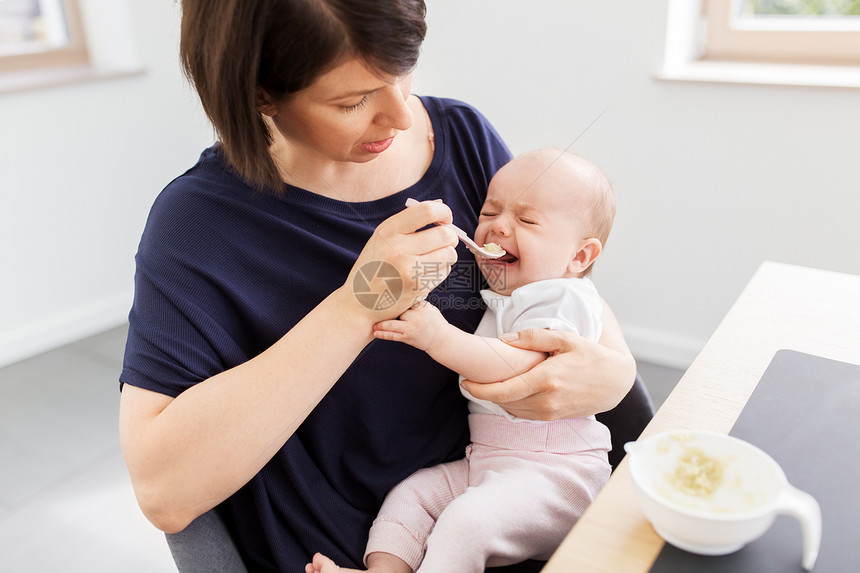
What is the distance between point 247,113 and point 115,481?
1.50m

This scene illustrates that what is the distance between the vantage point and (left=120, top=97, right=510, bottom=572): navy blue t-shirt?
0.79m

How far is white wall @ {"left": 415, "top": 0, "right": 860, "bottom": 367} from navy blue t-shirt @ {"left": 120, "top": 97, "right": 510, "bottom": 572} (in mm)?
1341

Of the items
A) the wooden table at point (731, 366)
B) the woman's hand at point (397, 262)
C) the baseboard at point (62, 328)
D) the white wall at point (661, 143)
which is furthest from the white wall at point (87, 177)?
the wooden table at point (731, 366)

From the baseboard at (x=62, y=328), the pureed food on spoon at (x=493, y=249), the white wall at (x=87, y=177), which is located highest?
the pureed food on spoon at (x=493, y=249)

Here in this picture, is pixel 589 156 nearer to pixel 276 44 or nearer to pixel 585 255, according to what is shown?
pixel 585 255

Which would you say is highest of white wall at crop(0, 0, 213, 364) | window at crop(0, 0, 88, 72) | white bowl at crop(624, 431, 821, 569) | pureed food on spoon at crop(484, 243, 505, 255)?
window at crop(0, 0, 88, 72)

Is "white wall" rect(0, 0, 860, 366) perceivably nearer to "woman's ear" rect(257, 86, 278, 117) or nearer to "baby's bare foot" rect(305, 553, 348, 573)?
"woman's ear" rect(257, 86, 278, 117)

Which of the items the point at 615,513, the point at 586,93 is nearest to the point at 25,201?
the point at 586,93

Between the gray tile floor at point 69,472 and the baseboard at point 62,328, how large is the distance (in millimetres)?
A: 43

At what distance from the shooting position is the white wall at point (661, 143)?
1.97 metres

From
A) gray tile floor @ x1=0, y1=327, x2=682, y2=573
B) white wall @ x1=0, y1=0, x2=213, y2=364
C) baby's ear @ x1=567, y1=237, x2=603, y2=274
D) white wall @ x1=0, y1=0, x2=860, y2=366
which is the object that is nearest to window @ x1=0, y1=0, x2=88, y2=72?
white wall @ x1=0, y1=0, x2=213, y2=364

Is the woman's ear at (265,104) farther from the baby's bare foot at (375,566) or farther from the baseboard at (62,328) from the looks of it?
the baseboard at (62,328)

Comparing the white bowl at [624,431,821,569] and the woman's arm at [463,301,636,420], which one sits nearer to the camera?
the white bowl at [624,431,821,569]

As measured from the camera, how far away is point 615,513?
0.64 metres
